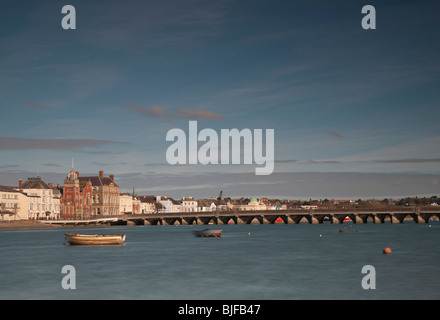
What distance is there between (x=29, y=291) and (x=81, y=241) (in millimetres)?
58110

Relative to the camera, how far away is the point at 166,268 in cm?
7250

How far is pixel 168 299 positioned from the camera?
49.1 meters

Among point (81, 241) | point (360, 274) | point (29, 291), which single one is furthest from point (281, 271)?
point (81, 241)

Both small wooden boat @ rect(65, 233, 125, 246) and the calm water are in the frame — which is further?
small wooden boat @ rect(65, 233, 125, 246)

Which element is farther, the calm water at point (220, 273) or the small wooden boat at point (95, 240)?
the small wooden boat at point (95, 240)

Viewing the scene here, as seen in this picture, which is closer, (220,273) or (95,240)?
(220,273)
